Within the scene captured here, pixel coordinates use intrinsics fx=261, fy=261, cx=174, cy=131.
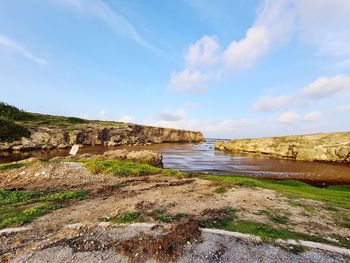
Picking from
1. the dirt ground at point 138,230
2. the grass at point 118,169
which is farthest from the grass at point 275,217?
the grass at point 118,169

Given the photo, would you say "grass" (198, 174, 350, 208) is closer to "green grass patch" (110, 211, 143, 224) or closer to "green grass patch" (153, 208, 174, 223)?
"green grass patch" (153, 208, 174, 223)

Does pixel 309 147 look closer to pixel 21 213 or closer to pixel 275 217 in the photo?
pixel 275 217

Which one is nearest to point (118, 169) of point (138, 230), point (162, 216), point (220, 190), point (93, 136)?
point (220, 190)

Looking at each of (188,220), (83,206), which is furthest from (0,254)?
(188,220)

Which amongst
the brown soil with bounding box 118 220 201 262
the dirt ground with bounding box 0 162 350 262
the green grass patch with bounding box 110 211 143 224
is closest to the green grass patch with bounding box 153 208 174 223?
the dirt ground with bounding box 0 162 350 262

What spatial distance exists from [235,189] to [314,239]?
8.00 m

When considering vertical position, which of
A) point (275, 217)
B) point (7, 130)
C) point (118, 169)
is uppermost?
point (7, 130)

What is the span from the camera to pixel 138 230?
34.5ft

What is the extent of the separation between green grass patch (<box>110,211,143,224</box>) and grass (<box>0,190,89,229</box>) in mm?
3939

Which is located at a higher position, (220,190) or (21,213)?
(220,190)

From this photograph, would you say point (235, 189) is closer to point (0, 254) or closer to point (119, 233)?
point (119, 233)

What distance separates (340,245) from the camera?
31.7 feet

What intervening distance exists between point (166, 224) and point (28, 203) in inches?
342

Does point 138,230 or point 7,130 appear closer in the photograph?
point 138,230
